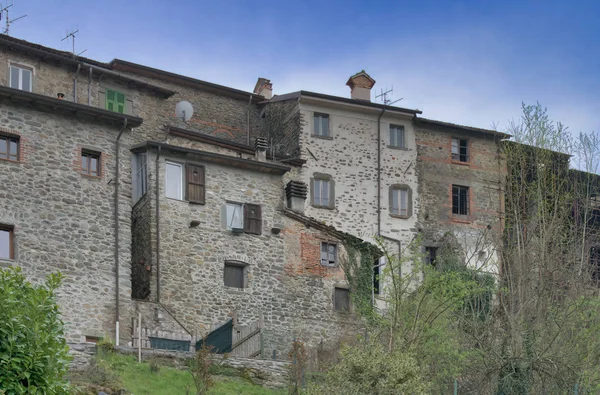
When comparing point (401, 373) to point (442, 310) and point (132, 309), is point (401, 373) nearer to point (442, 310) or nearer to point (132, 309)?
point (442, 310)

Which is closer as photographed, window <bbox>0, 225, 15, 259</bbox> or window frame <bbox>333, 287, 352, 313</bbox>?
window <bbox>0, 225, 15, 259</bbox>

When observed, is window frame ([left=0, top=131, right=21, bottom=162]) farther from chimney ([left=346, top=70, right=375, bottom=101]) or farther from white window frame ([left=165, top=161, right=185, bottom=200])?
chimney ([left=346, top=70, right=375, bottom=101])

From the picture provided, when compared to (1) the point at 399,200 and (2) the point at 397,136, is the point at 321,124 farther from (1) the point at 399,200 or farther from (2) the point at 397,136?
(1) the point at 399,200

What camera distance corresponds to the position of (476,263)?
42.6m

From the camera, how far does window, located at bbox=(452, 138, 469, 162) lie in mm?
48250

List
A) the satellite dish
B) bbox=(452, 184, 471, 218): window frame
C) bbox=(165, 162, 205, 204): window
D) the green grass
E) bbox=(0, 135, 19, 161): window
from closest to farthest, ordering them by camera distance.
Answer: the green grass
bbox=(0, 135, 19, 161): window
bbox=(165, 162, 205, 204): window
the satellite dish
bbox=(452, 184, 471, 218): window frame

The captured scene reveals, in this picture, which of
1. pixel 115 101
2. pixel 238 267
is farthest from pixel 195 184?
pixel 115 101

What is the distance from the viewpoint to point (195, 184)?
121ft

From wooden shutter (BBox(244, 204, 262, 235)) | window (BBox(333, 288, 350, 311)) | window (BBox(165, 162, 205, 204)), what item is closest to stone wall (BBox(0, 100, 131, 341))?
window (BBox(165, 162, 205, 204))

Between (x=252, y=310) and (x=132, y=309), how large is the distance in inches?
196

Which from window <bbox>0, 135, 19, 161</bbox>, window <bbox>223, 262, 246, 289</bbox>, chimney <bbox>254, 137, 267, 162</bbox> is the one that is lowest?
window <bbox>223, 262, 246, 289</bbox>

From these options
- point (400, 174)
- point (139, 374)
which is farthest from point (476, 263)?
point (139, 374)

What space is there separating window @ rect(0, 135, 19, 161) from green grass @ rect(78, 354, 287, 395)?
22.8ft

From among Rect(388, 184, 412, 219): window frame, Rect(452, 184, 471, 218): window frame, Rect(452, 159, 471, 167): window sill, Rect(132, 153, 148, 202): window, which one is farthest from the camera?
Rect(452, 159, 471, 167): window sill
